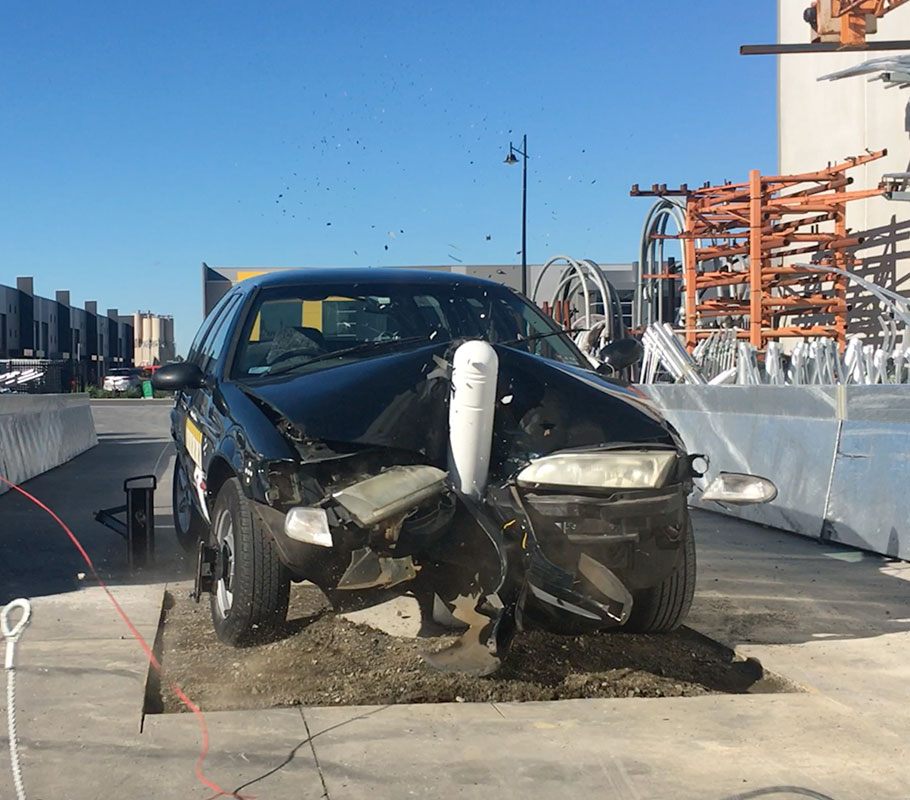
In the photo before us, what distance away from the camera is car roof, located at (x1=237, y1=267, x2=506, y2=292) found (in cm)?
597

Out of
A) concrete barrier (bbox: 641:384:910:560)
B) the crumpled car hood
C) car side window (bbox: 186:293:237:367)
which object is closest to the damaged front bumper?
the crumpled car hood

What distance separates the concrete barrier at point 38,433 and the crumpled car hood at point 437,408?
7.99 metres

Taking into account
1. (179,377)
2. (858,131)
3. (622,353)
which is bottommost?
(179,377)

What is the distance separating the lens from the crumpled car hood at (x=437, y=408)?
14.5ft

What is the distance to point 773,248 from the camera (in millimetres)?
25078

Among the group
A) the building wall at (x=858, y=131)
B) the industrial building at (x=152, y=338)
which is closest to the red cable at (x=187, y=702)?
the building wall at (x=858, y=131)

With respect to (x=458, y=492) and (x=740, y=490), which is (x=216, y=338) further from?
(x=740, y=490)

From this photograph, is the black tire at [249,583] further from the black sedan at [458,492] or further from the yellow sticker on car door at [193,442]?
the yellow sticker on car door at [193,442]

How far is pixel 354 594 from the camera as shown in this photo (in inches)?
175

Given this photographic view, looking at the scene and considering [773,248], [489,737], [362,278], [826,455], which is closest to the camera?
[489,737]

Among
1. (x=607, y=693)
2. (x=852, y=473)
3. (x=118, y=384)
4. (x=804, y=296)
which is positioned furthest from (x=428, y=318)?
(x=118, y=384)

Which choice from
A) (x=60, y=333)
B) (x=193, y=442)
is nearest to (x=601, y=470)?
(x=193, y=442)

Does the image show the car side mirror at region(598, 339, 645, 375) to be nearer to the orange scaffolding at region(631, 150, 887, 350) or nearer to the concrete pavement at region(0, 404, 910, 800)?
the concrete pavement at region(0, 404, 910, 800)

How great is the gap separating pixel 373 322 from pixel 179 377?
1.06 m
